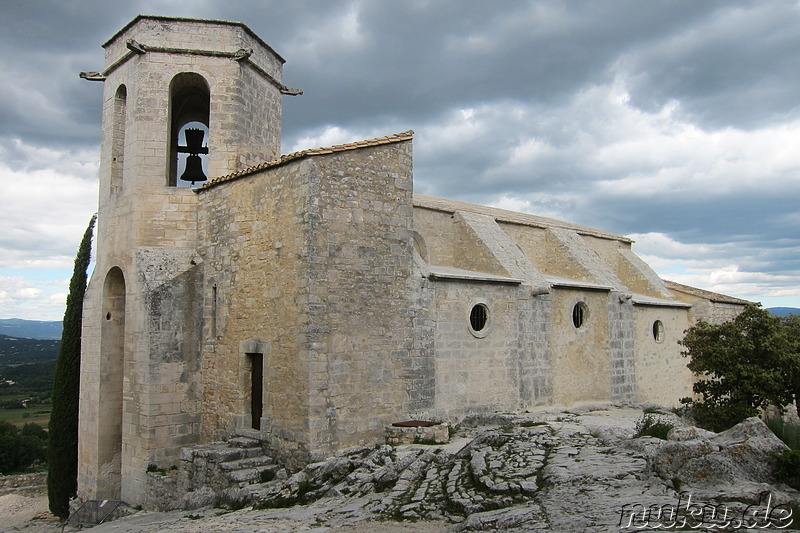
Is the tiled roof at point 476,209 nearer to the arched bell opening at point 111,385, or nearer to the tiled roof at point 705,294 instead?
the tiled roof at point 705,294

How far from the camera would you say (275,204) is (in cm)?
1066

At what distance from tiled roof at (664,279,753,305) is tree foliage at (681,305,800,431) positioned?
6.40 m

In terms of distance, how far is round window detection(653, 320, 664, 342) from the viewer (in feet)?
57.9

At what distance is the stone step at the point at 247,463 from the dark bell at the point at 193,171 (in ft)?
22.2

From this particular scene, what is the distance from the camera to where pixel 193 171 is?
13664mm

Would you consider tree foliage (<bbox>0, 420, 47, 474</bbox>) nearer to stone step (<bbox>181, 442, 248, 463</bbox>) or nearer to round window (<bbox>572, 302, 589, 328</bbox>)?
stone step (<bbox>181, 442, 248, 463</bbox>)

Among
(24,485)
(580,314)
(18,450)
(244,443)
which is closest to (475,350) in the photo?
(580,314)

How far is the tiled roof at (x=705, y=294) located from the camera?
18953 millimetres

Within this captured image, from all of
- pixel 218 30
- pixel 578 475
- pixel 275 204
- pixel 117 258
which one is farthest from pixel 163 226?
pixel 578 475

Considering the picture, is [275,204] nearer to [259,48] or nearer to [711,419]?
[259,48]

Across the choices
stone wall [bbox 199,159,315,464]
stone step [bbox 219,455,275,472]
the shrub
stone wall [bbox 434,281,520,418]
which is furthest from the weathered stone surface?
stone step [bbox 219,455,275,472]

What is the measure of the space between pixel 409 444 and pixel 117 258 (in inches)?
288

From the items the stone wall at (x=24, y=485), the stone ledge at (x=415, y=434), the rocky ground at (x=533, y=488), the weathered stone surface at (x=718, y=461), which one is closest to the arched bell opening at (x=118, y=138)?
the rocky ground at (x=533, y=488)

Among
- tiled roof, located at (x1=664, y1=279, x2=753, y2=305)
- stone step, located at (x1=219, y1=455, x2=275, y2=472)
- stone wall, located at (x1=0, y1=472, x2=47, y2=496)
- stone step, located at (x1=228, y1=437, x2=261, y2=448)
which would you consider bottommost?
stone wall, located at (x1=0, y1=472, x2=47, y2=496)
